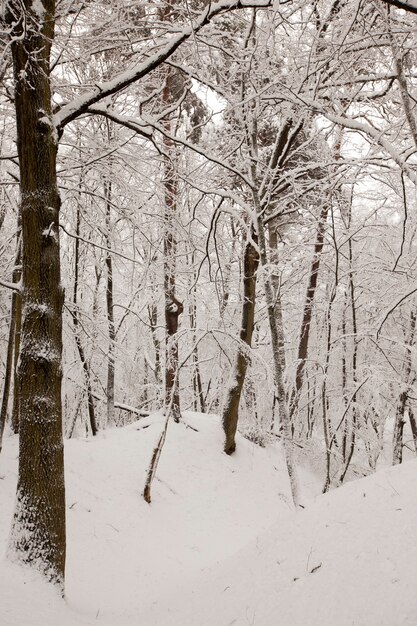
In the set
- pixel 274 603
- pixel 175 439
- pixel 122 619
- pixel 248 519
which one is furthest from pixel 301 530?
pixel 175 439

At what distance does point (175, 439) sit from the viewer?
1030 centimetres

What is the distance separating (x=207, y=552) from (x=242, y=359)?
13.9ft

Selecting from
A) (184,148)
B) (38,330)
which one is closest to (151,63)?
(38,330)

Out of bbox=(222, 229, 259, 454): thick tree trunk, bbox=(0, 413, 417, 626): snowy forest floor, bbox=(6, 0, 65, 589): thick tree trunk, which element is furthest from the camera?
bbox=(222, 229, 259, 454): thick tree trunk

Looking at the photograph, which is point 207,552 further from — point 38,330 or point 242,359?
point 38,330

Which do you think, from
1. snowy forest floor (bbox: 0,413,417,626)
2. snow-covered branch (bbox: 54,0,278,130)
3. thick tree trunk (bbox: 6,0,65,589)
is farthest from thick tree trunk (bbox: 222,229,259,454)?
thick tree trunk (bbox: 6,0,65,589)

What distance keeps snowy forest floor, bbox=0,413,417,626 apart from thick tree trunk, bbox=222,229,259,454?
51.1 inches

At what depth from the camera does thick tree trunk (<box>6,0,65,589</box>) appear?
3766 mm

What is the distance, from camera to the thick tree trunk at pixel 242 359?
9883 millimetres

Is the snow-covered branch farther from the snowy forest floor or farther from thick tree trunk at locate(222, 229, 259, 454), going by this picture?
thick tree trunk at locate(222, 229, 259, 454)

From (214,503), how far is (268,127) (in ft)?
29.3

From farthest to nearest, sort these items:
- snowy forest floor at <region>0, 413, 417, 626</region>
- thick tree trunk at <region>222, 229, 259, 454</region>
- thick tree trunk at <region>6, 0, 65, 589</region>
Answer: thick tree trunk at <region>222, 229, 259, 454</region> < thick tree trunk at <region>6, 0, 65, 589</region> < snowy forest floor at <region>0, 413, 417, 626</region>

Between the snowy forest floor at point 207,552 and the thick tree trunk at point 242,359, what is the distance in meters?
1.30

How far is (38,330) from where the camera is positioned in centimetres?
392
